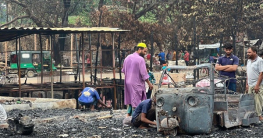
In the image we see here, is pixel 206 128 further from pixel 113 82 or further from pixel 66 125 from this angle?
pixel 113 82

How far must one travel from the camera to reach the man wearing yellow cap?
34.0 feet

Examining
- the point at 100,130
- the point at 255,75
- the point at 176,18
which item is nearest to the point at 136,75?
the point at 100,130

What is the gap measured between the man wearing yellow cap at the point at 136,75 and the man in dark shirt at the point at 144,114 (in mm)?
838

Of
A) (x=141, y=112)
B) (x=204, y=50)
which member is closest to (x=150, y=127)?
(x=141, y=112)

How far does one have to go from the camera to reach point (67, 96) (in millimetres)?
19391

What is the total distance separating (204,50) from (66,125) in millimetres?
22649

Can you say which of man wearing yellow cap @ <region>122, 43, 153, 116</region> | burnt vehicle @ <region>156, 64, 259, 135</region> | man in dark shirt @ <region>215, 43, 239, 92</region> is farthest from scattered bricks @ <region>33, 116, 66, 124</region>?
man in dark shirt @ <region>215, 43, 239, 92</region>

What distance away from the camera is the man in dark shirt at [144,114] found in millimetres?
9406

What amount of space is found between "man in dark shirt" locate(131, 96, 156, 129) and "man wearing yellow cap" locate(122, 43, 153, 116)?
33.0 inches

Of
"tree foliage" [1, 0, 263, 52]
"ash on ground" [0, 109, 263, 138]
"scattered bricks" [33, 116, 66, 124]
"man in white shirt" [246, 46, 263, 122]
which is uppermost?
"tree foliage" [1, 0, 263, 52]

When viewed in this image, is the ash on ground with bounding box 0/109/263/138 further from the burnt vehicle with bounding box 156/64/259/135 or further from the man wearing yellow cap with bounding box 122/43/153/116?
the man wearing yellow cap with bounding box 122/43/153/116

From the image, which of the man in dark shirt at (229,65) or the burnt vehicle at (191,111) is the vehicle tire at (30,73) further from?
the burnt vehicle at (191,111)

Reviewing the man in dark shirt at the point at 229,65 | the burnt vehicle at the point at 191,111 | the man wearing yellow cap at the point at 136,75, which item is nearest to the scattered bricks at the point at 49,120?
the man wearing yellow cap at the point at 136,75

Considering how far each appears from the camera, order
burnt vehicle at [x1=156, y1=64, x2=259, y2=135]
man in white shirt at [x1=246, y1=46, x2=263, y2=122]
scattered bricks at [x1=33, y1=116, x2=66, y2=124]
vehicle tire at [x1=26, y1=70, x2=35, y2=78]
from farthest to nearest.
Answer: vehicle tire at [x1=26, y1=70, x2=35, y2=78] < scattered bricks at [x1=33, y1=116, x2=66, y2=124] < man in white shirt at [x1=246, y1=46, x2=263, y2=122] < burnt vehicle at [x1=156, y1=64, x2=259, y2=135]
